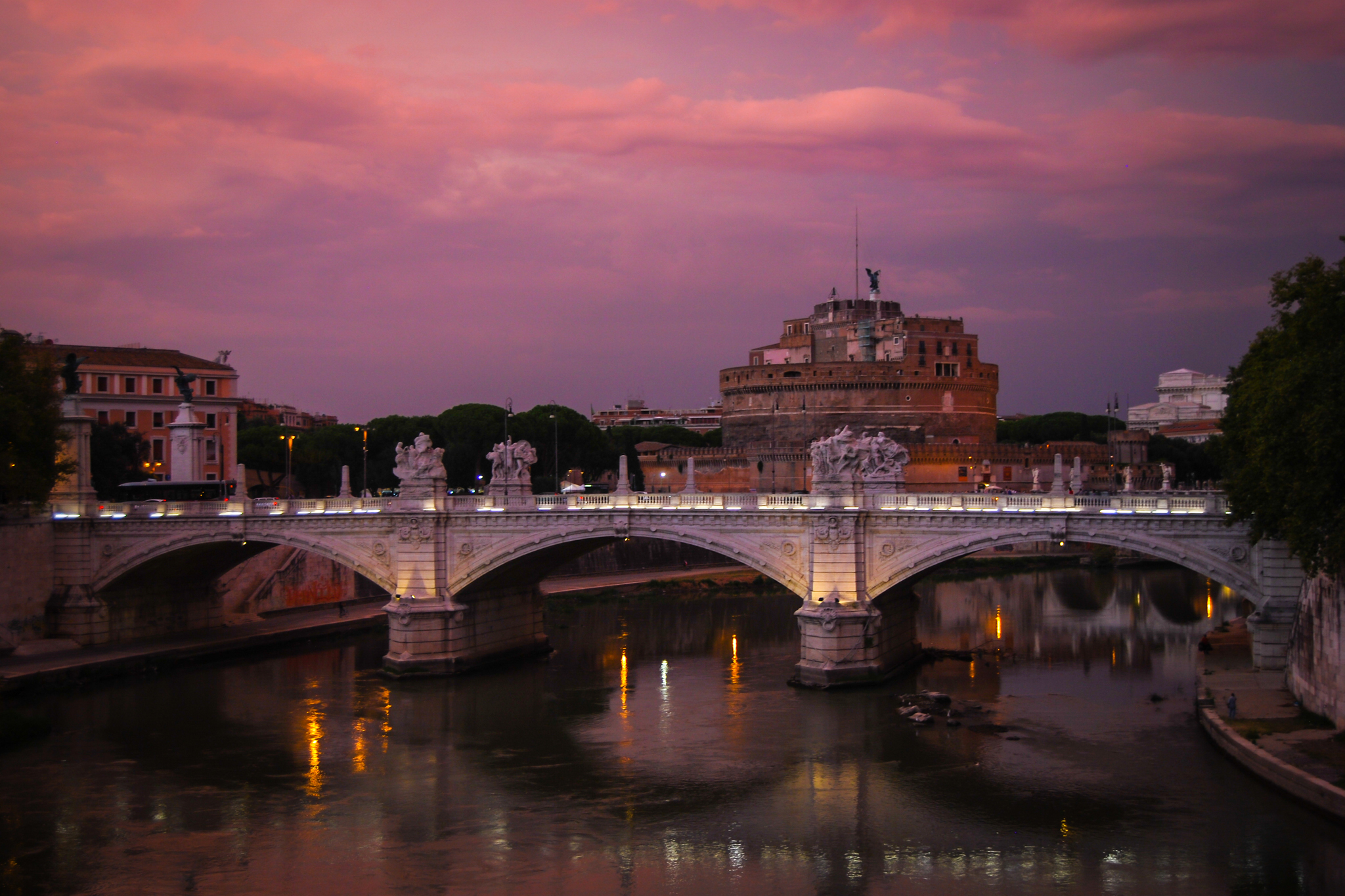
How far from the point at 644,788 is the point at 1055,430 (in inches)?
4031

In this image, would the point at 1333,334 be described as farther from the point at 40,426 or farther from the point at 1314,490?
the point at 40,426

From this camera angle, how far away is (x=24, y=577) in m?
45.1

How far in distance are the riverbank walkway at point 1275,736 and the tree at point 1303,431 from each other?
3.65 meters

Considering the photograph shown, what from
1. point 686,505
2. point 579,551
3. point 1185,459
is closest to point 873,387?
point 1185,459

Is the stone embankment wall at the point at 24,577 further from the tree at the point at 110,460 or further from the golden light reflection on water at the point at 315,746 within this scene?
the tree at the point at 110,460

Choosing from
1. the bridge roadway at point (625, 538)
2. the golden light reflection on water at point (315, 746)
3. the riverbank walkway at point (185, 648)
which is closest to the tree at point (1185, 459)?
the riverbank walkway at point (185, 648)

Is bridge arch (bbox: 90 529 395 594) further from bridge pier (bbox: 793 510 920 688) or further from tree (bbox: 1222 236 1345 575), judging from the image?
tree (bbox: 1222 236 1345 575)

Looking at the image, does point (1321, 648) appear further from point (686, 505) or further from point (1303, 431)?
Result: point (686, 505)

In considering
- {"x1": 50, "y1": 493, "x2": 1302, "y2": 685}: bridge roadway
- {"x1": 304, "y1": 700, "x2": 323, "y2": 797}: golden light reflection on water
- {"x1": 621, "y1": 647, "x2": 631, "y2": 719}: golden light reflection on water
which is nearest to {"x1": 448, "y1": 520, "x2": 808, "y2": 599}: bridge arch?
{"x1": 50, "y1": 493, "x2": 1302, "y2": 685}: bridge roadway

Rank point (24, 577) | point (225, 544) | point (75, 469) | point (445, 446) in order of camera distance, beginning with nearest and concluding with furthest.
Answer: point (24, 577), point (75, 469), point (225, 544), point (445, 446)

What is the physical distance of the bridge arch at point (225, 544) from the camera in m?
44.3

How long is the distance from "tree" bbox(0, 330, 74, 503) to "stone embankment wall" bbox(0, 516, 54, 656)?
53.5 inches

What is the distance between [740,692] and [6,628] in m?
25.7

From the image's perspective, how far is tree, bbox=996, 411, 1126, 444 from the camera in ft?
406
